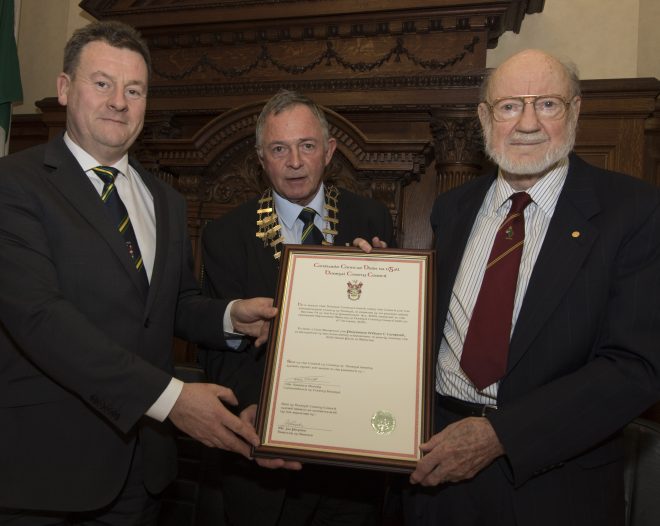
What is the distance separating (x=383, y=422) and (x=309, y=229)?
90 cm

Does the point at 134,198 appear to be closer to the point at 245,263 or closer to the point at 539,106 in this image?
the point at 245,263

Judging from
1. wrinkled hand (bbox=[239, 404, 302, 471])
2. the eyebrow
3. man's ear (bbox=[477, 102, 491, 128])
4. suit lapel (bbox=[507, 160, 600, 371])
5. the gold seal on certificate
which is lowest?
wrinkled hand (bbox=[239, 404, 302, 471])

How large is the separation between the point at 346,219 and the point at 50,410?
125cm

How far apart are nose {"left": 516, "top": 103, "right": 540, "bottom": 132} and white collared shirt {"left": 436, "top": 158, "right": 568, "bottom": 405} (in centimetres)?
16

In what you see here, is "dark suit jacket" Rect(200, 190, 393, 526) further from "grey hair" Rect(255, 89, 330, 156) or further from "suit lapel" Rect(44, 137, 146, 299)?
"suit lapel" Rect(44, 137, 146, 299)

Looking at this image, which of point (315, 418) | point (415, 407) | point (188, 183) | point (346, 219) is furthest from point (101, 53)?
point (188, 183)

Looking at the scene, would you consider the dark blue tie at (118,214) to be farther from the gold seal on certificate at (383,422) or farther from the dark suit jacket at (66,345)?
the gold seal on certificate at (383,422)

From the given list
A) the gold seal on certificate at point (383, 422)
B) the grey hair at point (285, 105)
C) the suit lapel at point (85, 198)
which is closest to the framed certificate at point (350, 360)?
the gold seal on certificate at point (383, 422)

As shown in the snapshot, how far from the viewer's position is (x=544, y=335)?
157cm

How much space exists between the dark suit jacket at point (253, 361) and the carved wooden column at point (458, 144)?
3.88 feet

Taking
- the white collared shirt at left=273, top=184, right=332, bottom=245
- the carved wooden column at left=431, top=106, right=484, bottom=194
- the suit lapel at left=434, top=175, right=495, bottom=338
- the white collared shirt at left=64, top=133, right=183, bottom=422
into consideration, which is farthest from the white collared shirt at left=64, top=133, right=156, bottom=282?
the carved wooden column at left=431, top=106, right=484, bottom=194

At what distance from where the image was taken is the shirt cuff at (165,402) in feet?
5.12

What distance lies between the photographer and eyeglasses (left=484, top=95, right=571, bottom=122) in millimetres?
1739

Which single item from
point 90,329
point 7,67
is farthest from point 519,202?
point 7,67
